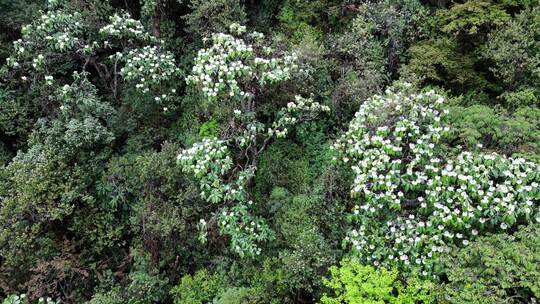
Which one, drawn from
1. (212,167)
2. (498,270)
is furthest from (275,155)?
(498,270)

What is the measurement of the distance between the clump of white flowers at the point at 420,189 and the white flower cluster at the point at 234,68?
5.87ft

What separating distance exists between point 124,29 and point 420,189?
705 centimetres

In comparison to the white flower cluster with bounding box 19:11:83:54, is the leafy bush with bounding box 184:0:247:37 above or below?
above

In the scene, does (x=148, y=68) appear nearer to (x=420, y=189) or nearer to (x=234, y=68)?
(x=234, y=68)

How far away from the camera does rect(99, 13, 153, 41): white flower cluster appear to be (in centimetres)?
864

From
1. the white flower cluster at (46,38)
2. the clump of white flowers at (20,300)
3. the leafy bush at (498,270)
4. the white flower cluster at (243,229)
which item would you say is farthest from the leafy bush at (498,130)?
the white flower cluster at (46,38)

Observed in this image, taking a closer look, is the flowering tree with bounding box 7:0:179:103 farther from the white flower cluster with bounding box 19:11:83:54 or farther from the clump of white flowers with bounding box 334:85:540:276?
the clump of white flowers with bounding box 334:85:540:276

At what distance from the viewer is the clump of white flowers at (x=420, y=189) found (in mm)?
5555

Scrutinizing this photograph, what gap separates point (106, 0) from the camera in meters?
9.49

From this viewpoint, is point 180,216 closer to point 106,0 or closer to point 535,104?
point 106,0

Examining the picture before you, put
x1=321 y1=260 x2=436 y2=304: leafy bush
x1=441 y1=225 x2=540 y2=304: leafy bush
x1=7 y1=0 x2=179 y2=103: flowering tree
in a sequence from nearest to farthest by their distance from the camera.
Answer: x1=441 y1=225 x2=540 y2=304: leafy bush
x1=321 y1=260 x2=436 y2=304: leafy bush
x1=7 y1=0 x2=179 y2=103: flowering tree

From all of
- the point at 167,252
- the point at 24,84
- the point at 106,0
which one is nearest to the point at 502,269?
the point at 167,252

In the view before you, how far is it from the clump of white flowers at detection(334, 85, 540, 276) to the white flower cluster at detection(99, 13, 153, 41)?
5283 millimetres

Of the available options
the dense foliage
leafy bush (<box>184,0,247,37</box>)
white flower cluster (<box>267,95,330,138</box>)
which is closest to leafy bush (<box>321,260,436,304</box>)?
the dense foliage
